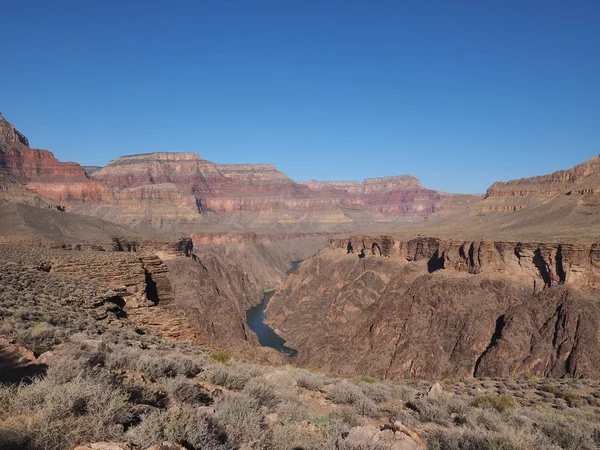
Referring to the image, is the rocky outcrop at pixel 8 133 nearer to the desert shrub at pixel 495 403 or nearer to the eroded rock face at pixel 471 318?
the eroded rock face at pixel 471 318

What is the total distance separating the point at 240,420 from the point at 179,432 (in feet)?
3.95

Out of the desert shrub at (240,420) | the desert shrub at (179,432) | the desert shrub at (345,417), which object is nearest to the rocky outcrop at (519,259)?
the desert shrub at (345,417)

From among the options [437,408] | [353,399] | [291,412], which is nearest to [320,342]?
[353,399]

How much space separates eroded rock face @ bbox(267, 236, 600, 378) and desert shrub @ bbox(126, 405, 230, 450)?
34.4 meters

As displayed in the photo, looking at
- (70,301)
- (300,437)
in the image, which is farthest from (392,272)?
(300,437)

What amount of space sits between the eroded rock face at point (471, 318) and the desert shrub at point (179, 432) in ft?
113

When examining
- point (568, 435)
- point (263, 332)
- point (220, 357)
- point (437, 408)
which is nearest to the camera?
point (568, 435)

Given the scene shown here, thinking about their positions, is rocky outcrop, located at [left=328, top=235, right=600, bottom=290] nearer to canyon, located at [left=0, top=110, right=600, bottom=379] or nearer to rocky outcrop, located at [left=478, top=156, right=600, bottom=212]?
canyon, located at [left=0, top=110, right=600, bottom=379]

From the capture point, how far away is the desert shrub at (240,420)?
16.9 feet

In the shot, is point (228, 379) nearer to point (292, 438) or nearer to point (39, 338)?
point (292, 438)

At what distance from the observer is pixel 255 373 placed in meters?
10.2

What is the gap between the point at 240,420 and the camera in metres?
5.63

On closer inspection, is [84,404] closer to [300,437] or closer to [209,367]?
[300,437]

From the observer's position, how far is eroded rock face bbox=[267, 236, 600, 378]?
34000 millimetres
